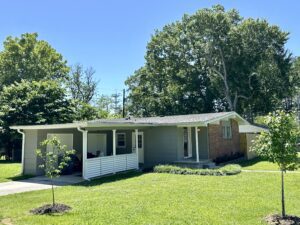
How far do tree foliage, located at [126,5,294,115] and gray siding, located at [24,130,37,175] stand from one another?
23.3 meters

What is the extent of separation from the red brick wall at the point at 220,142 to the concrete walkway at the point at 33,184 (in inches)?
328

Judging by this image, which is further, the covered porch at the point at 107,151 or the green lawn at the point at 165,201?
the covered porch at the point at 107,151

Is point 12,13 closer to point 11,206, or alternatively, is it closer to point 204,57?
point 11,206

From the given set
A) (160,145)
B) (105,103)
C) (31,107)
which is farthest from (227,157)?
(105,103)

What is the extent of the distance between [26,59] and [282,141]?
35.5 m

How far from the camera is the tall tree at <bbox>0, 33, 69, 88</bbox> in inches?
1405

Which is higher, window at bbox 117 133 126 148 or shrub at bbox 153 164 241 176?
window at bbox 117 133 126 148

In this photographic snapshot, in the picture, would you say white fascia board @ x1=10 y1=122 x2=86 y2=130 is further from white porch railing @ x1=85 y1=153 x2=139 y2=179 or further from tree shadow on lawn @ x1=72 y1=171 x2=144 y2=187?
tree shadow on lawn @ x1=72 y1=171 x2=144 y2=187

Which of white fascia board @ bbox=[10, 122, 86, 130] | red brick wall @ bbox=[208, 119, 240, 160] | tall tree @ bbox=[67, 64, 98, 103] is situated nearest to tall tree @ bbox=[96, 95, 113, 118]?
tall tree @ bbox=[67, 64, 98, 103]

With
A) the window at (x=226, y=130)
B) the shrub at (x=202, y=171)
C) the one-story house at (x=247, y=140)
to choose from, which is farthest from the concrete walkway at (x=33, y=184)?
the one-story house at (x=247, y=140)

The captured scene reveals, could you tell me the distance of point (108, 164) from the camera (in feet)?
49.3

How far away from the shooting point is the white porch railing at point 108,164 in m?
13.9

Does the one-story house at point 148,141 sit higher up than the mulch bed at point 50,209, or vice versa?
the one-story house at point 148,141

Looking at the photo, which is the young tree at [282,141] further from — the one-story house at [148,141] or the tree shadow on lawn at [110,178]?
the one-story house at [148,141]
